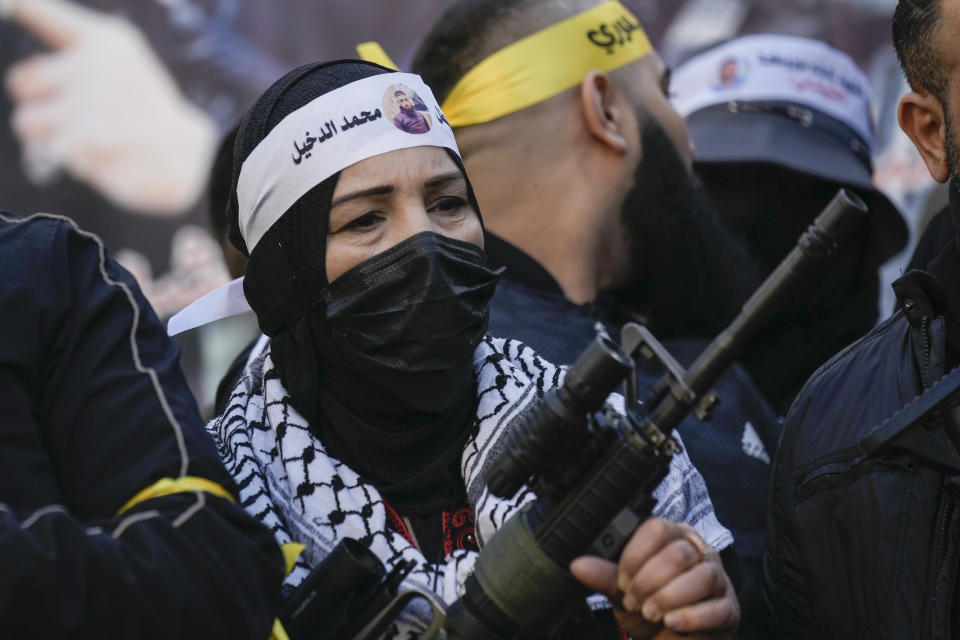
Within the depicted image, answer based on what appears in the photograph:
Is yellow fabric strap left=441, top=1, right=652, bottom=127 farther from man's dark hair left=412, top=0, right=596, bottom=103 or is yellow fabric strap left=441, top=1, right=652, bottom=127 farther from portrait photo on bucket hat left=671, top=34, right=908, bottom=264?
portrait photo on bucket hat left=671, top=34, right=908, bottom=264

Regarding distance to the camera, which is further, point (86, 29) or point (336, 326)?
point (86, 29)

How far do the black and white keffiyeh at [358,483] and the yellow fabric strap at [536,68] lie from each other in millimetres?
1489

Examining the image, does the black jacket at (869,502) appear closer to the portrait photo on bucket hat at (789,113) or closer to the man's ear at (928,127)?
the man's ear at (928,127)

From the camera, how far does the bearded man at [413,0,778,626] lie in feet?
12.9

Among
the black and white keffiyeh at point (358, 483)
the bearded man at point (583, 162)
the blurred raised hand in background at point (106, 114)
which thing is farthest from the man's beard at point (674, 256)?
the blurred raised hand in background at point (106, 114)

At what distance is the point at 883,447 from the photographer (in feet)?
6.32

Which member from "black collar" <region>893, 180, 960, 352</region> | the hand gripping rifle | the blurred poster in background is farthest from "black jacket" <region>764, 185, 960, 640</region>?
the blurred poster in background

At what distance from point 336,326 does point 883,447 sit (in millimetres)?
1150

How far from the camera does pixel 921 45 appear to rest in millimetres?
2791

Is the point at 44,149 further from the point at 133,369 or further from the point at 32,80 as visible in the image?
the point at 133,369

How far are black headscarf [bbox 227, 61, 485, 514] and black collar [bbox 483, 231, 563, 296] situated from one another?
1.04 m

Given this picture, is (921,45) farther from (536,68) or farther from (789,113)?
(789,113)

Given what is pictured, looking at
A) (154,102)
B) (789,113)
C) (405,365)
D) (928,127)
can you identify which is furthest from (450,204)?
(789,113)

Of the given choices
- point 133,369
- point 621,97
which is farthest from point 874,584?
point 621,97
